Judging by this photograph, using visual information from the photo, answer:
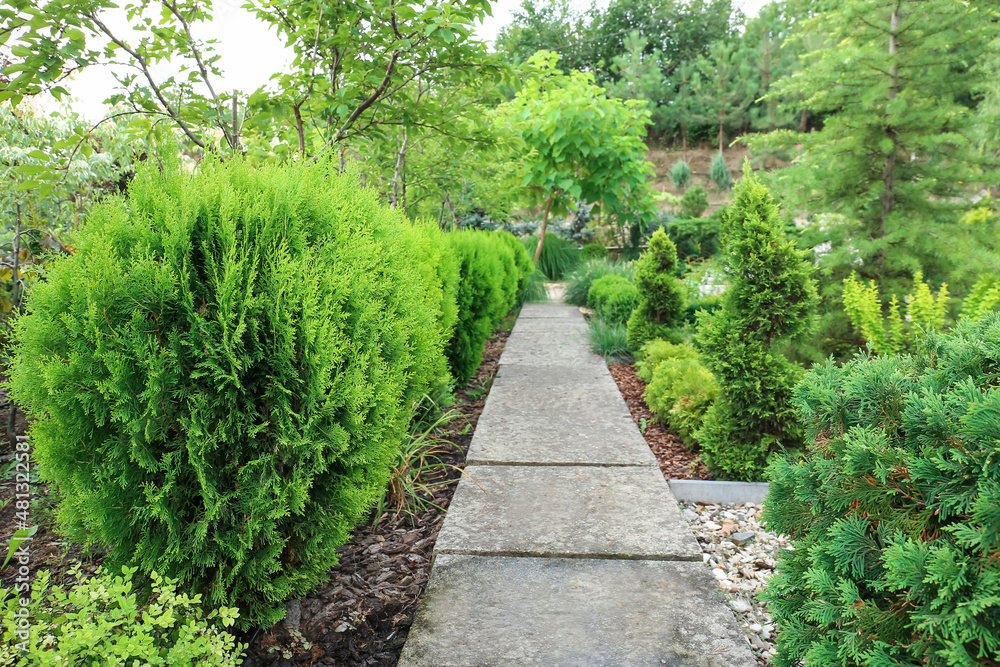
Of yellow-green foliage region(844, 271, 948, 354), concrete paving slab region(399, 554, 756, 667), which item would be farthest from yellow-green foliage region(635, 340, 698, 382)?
concrete paving slab region(399, 554, 756, 667)

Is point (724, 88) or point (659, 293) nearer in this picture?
point (659, 293)

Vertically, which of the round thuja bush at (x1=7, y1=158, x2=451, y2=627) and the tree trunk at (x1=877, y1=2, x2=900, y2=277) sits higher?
the tree trunk at (x1=877, y1=2, x2=900, y2=277)

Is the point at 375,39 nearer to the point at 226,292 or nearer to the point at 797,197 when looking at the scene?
the point at 226,292

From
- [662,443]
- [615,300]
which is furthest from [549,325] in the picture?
[662,443]

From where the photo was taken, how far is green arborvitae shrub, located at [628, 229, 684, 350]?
5.70m

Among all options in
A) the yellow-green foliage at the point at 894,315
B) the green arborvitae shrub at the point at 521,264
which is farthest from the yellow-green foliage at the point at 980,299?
the green arborvitae shrub at the point at 521,264

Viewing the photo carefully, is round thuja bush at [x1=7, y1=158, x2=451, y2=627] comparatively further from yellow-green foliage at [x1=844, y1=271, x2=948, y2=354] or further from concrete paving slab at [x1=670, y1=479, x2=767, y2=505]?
yellow-green foliage at [x1=844, y1=271, x2=948, y2=354]

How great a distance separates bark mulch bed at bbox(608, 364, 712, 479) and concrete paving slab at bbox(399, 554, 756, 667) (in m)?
1.13

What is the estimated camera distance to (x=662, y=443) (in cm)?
387

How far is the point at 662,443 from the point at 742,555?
4.37ft

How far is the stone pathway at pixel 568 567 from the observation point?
1854mm

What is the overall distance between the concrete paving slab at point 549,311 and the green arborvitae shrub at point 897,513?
268 inches

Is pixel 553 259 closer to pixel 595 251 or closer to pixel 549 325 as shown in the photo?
pixel 595 251

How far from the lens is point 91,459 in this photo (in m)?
1.66
